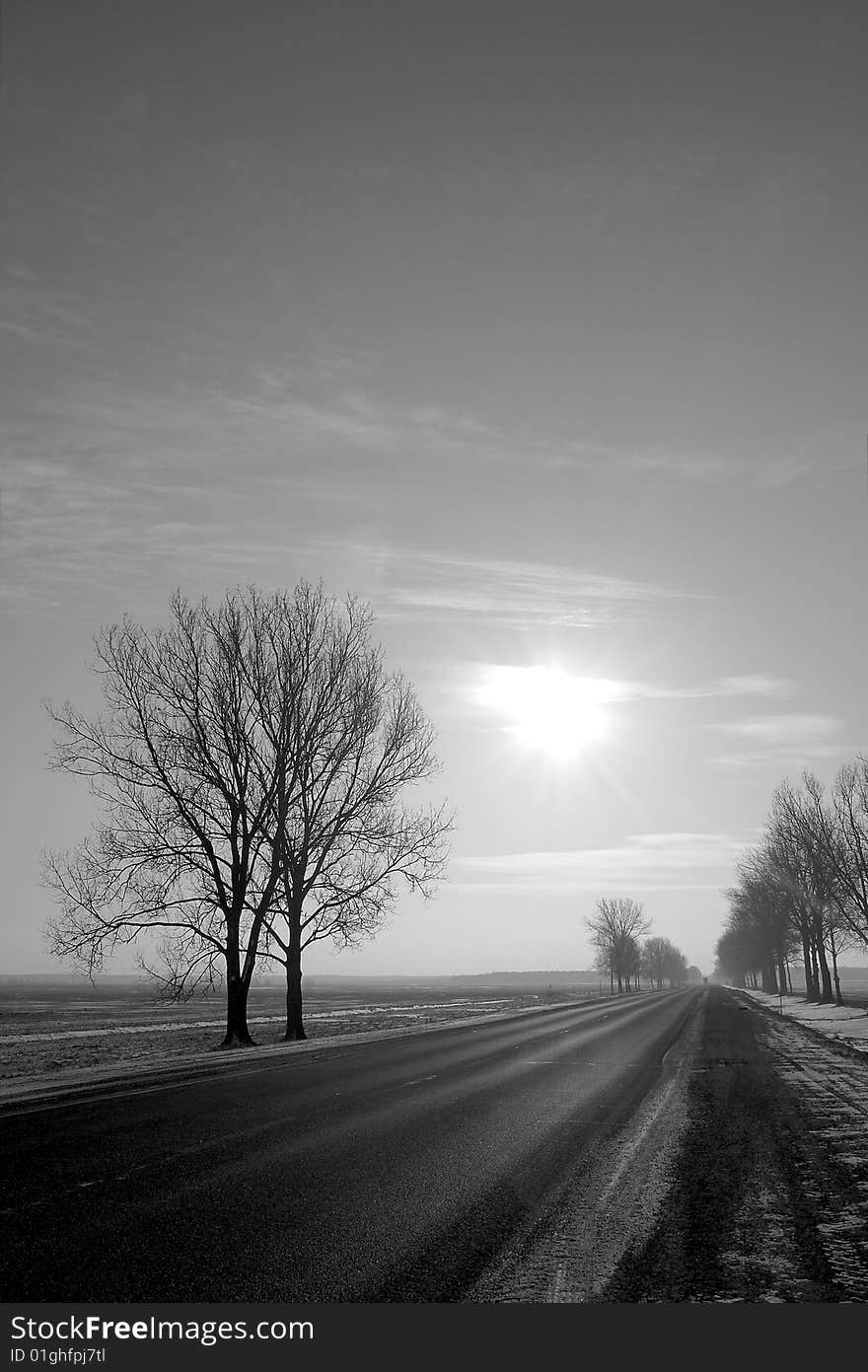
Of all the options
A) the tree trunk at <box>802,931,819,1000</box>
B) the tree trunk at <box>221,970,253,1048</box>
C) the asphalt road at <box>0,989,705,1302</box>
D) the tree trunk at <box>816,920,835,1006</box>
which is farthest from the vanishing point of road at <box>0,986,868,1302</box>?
the tree trunk at <box>802,931,819,1000</box>

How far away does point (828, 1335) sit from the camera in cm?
395

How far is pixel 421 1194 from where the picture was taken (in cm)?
630

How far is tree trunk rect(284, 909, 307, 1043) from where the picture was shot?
84.7 ft

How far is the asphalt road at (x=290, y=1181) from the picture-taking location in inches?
178

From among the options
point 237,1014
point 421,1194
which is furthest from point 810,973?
point 421,1194

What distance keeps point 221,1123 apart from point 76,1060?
12.5m

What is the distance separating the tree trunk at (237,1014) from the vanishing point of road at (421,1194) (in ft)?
39.7

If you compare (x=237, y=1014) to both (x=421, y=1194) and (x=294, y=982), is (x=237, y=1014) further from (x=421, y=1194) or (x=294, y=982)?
(x=421, y=1194)

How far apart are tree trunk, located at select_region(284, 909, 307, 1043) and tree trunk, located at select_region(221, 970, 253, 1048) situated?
1.33 meters

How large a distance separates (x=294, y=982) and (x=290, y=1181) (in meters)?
20.9

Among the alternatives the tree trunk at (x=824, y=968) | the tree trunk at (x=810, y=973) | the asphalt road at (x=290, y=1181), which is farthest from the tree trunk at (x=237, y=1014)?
the tree trunk at (x=810, y=973)

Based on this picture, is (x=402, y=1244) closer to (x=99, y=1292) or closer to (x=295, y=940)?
(x=99, y=1292)

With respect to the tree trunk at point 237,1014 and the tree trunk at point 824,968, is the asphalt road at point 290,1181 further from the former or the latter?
the tree trunk at point 824,968

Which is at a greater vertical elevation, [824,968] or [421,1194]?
[421,1194]
